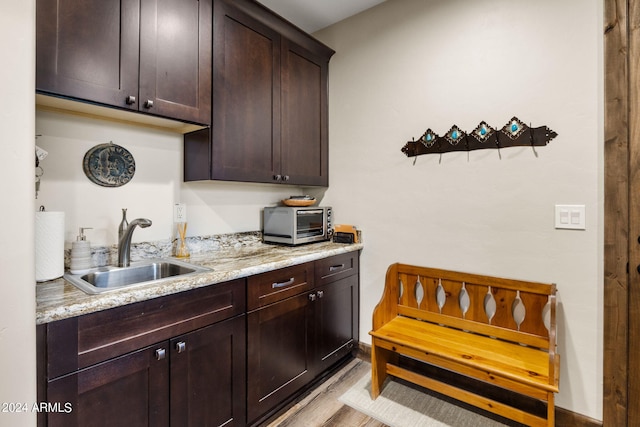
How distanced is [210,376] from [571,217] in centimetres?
201

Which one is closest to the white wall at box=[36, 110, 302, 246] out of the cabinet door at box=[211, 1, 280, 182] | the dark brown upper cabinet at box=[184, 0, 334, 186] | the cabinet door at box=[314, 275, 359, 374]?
the dark brown upper cabinet at box=[184, 0, 334, 186]

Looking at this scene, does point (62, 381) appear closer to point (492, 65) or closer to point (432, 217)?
point (432, 217)

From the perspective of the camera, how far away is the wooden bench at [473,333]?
5.03ft

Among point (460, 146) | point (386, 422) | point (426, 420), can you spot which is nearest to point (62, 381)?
point (386, 422)

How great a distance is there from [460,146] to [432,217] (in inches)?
19.5

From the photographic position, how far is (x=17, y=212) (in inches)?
35.8

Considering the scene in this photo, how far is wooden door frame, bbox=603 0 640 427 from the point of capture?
1522 millimetres

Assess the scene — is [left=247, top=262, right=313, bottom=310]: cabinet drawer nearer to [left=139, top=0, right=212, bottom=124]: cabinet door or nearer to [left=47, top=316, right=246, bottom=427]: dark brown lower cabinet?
[left=47, top=316, right=246, bottom=427]: dark brown lower cabinet

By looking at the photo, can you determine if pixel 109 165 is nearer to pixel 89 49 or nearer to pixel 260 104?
pixel 89 49

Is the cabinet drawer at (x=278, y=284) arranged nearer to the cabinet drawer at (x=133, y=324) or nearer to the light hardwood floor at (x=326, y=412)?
the cabinet drawer at (x=133, y=324)

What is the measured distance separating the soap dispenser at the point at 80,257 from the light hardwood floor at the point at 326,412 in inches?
50.0

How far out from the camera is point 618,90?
1.54 meters

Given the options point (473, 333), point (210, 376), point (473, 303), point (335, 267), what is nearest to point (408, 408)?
point (473, 333)

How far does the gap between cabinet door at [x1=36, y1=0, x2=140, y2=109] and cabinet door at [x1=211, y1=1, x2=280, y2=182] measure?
1.47 ft
